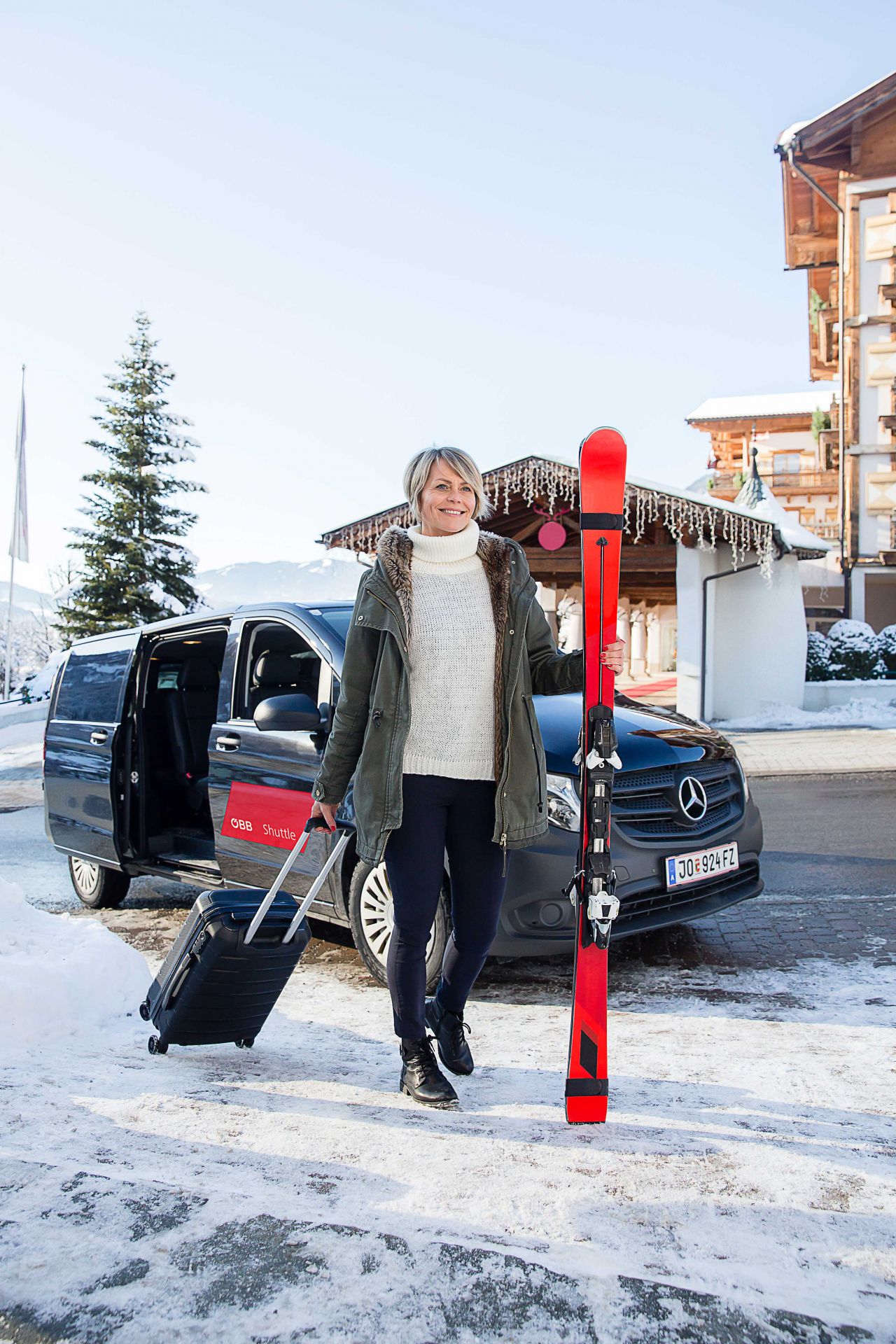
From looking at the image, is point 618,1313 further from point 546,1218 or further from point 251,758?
point 251,758

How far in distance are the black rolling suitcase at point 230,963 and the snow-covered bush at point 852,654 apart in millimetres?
17587

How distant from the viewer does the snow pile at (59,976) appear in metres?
3.64

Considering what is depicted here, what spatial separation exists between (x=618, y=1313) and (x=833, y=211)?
35.5m

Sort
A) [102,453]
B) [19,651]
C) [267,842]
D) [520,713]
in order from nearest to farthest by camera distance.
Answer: [520,713], [267,842], [102,453], [19,651]

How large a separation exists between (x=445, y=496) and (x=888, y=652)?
19.2m

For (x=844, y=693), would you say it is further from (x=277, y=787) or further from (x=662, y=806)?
(x=277, y=787)

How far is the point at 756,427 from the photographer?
47875 millimetres

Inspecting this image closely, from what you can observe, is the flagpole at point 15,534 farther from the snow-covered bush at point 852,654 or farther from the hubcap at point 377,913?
the hubcap at point 377,913

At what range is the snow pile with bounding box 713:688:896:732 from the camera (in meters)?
16.8

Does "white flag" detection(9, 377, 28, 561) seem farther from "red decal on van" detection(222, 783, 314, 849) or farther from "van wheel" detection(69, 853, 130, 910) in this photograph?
"red decal on van" detection(222, 783, 314, 849)

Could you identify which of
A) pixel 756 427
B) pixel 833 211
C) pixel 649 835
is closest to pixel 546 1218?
pixel 649 835

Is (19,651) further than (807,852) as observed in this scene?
Yes

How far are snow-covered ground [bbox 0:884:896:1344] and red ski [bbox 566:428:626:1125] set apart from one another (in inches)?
10.0

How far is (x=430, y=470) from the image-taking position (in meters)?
3.12
